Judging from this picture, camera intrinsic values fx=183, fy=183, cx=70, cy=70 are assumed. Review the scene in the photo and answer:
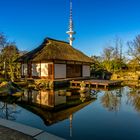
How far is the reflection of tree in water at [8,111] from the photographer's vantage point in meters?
8.75

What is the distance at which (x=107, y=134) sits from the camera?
261 inches

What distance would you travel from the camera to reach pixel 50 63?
70.7 ft

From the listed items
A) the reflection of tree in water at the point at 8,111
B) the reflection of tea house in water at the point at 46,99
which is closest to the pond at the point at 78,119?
the reflection of tree in water at the point at 8,111

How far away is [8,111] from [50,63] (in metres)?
12.3

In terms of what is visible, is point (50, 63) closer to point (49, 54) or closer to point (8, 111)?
point (49, 54)

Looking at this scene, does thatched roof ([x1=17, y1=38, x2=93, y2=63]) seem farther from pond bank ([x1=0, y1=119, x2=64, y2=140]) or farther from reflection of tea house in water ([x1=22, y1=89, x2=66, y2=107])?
pond bank ([x1=0, y1=119, x2=64, y2=140])

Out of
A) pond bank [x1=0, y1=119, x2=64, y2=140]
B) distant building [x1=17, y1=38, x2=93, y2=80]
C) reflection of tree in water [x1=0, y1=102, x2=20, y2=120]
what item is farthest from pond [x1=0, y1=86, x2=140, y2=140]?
distant building [x1=17, y1=38, x2=93, y2=80]

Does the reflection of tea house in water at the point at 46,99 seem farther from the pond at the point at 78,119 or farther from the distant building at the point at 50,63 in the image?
the distant building at the point at 50,63

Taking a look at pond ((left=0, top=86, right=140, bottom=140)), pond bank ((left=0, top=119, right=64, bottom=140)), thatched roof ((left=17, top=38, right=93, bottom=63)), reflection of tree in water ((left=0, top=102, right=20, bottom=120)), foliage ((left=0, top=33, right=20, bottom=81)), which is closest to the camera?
pond bank ((left=0, top=119, right=64, bottom=140))

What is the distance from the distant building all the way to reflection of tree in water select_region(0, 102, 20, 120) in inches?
412

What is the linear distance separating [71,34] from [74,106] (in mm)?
29492

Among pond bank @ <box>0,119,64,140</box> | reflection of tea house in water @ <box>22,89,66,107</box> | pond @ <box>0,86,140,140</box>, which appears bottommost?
pond @ <box>0,86,140,140</box>

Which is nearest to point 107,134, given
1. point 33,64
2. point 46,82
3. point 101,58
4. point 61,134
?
point 61,134

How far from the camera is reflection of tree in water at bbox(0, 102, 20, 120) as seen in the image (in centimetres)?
875
